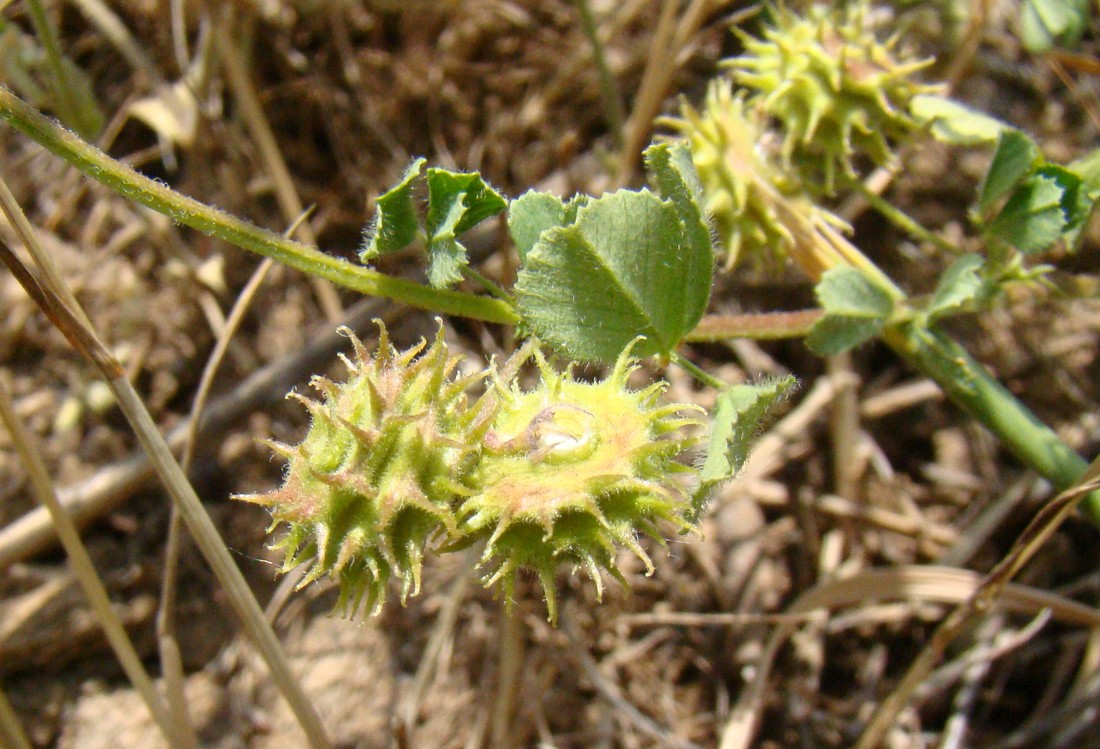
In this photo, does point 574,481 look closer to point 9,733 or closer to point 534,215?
point 534,215

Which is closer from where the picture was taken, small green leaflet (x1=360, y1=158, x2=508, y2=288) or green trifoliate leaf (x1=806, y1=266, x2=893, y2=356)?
small green leaflet (x1=360, y1=158, x2=508, y2=288)

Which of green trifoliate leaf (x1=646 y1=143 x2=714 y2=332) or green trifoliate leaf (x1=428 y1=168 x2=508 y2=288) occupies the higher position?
green trifoliate leaf (x1=428 y1=168 x2=508 y2=288)

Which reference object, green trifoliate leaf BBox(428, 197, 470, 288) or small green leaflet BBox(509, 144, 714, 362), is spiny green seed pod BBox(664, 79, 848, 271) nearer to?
small green leaflet BBox(509, 144, 714, 362)

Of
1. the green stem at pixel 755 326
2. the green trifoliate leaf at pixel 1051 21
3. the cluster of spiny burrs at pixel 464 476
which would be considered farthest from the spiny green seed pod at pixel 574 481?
the green trifoliate leaf at pixel 1051 21

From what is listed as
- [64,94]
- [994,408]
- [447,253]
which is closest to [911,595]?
[994,408]

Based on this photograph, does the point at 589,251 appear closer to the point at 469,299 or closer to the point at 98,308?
the point at 469,299

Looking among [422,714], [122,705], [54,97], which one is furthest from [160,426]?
[422,714]

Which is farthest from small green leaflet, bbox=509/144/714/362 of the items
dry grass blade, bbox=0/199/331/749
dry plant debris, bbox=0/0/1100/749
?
dry plant debris, bbox=0/0/1100/749
